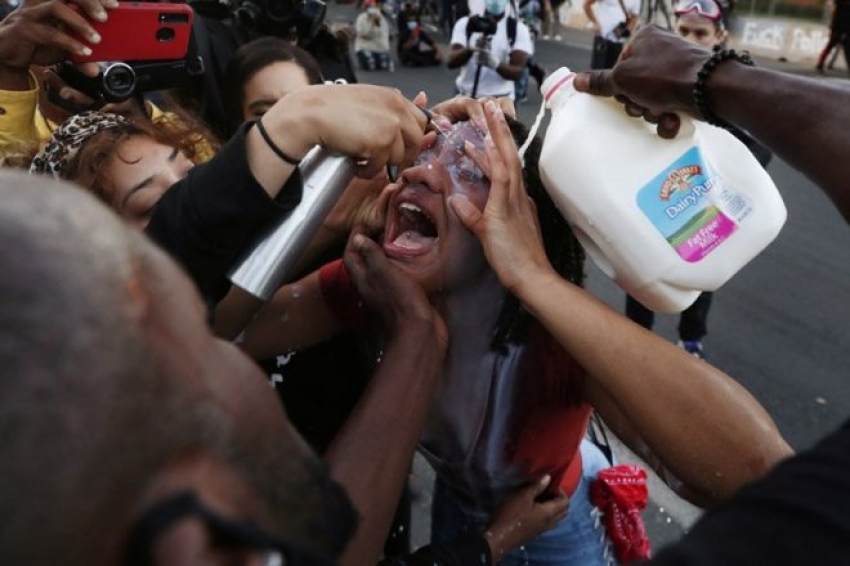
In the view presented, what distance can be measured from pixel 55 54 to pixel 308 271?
2.88ft

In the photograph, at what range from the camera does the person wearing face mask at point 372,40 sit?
12.6 metres

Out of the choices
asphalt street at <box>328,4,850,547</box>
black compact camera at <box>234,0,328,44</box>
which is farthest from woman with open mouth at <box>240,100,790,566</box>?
black compact camera at <box>234,0,328,44</box>

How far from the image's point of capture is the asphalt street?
3.24 meters

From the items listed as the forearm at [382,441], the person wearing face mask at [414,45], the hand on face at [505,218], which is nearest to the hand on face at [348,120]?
the hand on face at [505,218]

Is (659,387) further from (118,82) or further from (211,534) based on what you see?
(118,82)

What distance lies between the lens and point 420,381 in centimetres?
125

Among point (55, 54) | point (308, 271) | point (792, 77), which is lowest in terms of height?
point (308, 271)

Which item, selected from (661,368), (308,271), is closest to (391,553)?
(308,271)

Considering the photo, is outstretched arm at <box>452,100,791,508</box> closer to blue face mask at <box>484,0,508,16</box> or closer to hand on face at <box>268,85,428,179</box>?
hand on face at <box>268,85,428,179</box>

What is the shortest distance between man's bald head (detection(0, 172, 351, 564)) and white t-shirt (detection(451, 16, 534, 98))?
536 cm

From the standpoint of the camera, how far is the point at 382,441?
3.79 ft

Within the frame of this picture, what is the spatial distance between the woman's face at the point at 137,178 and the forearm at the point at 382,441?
647 mm

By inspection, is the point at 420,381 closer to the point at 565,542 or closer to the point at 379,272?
the point at 379,272

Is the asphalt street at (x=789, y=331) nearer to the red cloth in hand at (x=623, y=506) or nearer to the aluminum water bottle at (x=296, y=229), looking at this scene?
the red cloth in hand at (x=623, y=506)
